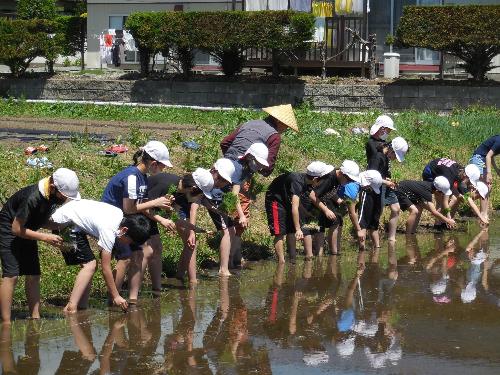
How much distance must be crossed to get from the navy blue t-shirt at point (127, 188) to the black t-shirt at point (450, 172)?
6.01m

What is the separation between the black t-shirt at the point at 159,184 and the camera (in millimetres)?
10711

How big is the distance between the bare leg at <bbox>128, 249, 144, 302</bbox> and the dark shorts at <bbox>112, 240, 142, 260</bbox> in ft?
0.13

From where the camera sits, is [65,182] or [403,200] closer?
[65,182]

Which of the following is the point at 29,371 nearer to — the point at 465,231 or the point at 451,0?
the point at 465,231

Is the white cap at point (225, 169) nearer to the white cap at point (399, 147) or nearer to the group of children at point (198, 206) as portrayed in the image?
the group of children at point (198, 206)

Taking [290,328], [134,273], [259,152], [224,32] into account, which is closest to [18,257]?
[134,273]

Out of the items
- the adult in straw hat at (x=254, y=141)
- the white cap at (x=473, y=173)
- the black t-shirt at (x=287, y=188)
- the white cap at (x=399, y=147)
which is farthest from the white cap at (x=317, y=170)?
the white cap at (x=473, y=173)

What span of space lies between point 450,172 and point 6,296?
771 centimetres

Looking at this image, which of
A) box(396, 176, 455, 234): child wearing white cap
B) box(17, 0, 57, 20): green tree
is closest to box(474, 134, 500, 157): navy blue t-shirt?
box(396, 176, 455, 234): child wearing white cap

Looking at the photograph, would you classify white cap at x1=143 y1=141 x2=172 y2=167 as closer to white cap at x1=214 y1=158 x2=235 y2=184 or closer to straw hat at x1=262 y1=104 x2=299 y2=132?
white cap at x1=214 y1=158 x2=235 y2=184

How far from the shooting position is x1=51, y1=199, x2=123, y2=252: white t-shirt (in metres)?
8.99

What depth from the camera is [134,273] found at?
9.82 meters

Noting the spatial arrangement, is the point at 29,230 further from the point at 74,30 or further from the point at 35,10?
the point at 74,30

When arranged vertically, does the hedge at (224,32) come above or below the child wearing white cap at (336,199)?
above
